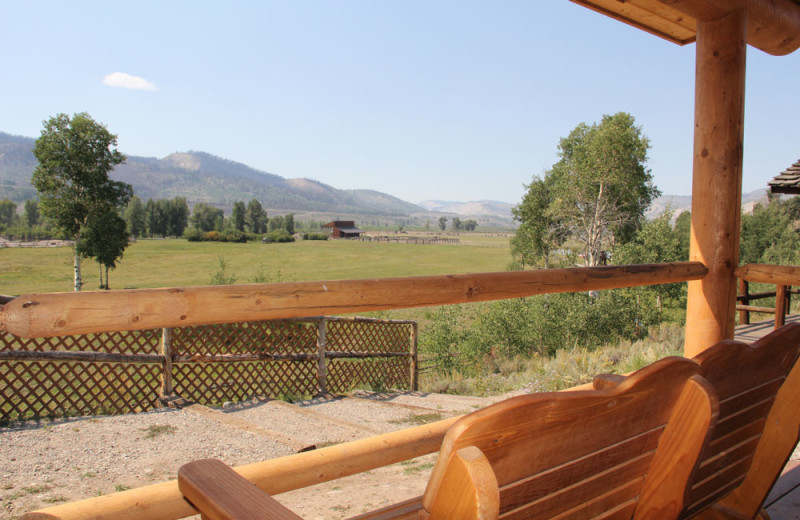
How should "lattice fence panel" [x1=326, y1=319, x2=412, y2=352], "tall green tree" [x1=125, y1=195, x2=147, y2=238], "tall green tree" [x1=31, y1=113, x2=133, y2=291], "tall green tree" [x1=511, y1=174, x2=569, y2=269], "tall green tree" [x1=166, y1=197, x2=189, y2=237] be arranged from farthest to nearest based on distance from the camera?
1. "tall green tree" [x1=166, y1=197, x2=189, y2=237]
2. "tall green tree" [x1=125, y1=195, x2=147, y2=238]
3. "tall green tree" [x1=31, y1=113, x2=133, y2=291]
4. "tall green tree" [x1=511, y1=174, x2=569, y2=269]
5. "lattice fence panel" [x1=326, y1=319, x2=412, y2=352]

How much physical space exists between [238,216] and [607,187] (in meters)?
65.0

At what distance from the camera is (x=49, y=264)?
46.2 meters

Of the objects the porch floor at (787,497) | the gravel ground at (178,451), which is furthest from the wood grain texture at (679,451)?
the gravel ground at (178,451)

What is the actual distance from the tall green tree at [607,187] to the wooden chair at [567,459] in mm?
25753

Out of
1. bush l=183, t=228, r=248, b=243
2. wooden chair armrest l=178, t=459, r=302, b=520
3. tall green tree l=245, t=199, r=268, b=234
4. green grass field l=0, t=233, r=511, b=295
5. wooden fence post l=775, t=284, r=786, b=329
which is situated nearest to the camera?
wooden chair armrest l=178, t=459, r=302, b=520

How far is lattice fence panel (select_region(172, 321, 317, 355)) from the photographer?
6973 mm

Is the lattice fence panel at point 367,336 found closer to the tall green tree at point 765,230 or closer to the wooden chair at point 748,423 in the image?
the wooden chair at point 748,423

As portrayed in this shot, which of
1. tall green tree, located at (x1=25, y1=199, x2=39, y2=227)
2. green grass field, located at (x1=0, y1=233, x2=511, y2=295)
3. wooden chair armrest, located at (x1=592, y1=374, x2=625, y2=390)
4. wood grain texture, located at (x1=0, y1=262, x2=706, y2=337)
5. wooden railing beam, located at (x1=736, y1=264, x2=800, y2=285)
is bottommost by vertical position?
green grass field, located at (x1=0, y1=233, x2=511, y2=295)

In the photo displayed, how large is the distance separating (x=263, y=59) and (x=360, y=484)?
702 feet

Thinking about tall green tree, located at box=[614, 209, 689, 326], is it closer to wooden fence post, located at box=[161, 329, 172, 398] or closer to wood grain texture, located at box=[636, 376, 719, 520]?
wooden fence post, located at box=[161, 329, 172, 398]

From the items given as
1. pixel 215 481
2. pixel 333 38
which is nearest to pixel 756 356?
pixel 215 481

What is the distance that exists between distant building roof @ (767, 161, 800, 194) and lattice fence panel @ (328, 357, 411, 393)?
6.76m

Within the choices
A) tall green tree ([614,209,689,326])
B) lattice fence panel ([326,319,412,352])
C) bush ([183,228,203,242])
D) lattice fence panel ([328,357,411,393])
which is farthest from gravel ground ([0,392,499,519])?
bush ([183,228,203,242])

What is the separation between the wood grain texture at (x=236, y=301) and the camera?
32.4 inches
